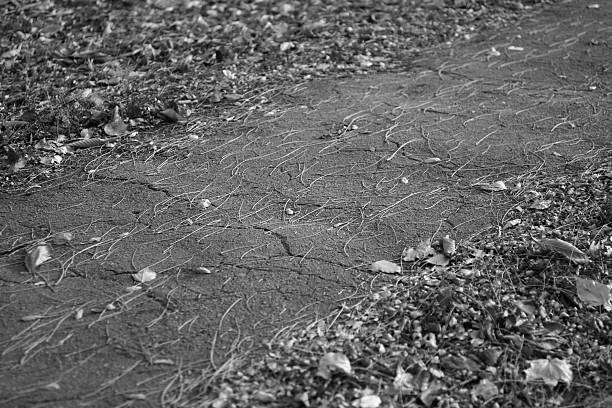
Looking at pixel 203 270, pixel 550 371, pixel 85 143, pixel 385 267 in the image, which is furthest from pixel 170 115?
pixel 550 371

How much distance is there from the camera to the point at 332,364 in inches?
105

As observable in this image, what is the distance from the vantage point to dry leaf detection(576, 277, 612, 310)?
304cm

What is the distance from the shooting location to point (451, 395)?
104 inches

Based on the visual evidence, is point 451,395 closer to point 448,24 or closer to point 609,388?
point 609,388

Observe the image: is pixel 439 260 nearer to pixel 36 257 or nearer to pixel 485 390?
pixel 485 390

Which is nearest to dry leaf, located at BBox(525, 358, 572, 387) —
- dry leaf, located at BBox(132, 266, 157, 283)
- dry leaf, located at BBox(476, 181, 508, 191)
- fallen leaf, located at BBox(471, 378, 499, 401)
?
fallen leaf, located at BBox(471, 378, 499, 401)

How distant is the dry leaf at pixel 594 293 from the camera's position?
3035mm

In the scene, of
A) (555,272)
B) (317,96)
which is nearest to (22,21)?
(317,96)

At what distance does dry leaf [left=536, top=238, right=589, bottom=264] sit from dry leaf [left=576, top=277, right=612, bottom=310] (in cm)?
18

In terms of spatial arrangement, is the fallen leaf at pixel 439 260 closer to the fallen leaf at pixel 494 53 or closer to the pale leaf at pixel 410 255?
the pale leaf at pixel 410 255

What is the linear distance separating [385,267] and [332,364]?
2.39 ft

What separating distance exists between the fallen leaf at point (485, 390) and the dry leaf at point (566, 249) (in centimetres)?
83

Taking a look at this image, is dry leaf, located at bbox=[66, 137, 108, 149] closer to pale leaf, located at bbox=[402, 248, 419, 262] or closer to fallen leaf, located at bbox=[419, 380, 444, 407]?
pale leaf, located at bbox=[402, 248, 419, 262]

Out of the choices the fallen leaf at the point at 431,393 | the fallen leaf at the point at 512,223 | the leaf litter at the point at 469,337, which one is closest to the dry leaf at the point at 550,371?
the leaf litter at the point at 469,337
